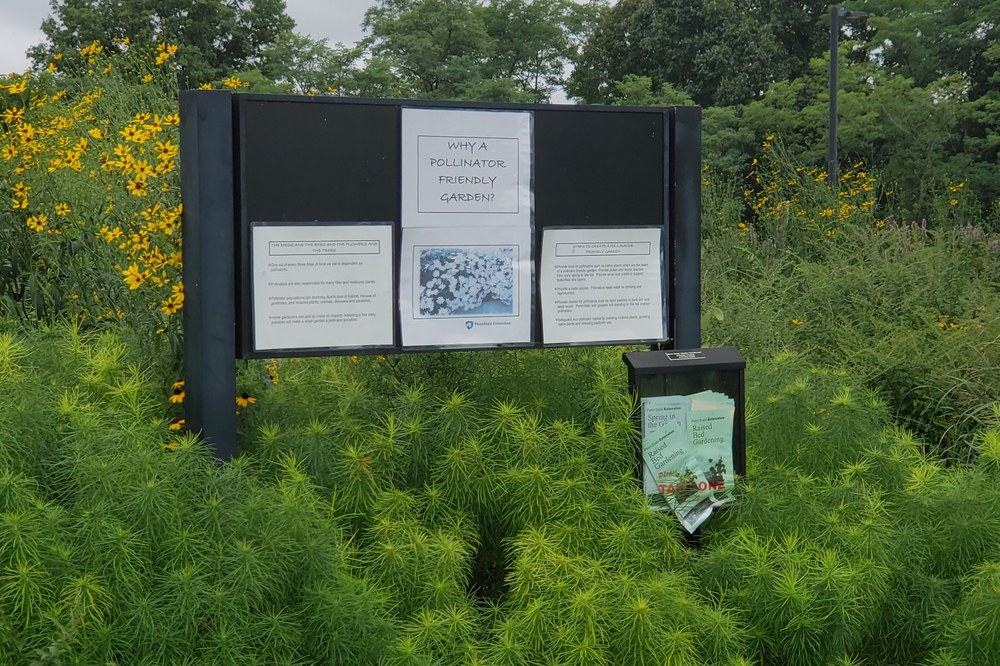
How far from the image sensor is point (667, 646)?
118 inches

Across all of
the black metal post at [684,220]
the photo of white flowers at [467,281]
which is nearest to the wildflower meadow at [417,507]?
the photo of white flowers at [467,281]

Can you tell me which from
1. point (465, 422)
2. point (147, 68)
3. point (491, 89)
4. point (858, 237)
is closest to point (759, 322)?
point (858, 237)

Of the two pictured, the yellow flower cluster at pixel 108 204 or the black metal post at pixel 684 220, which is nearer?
the yellow flower cluster at pixel 108 204

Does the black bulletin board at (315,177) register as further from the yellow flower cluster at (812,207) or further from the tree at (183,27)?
the tree at (183,27)

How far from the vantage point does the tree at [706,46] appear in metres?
30.1

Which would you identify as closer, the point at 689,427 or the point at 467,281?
the point at 689,427

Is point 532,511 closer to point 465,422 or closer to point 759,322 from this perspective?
point 465,422

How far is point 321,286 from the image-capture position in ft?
12.9

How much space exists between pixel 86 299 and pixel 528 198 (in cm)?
233

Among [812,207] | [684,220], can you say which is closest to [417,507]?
[684,220]

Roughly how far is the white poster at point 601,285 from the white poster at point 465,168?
9.5 inches

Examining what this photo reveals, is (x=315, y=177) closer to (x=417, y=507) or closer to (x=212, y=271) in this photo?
(x=212, y=271)

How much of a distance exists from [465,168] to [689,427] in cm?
135

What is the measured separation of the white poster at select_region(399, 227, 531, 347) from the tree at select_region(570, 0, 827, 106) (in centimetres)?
2710
